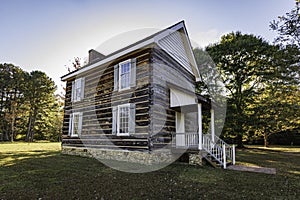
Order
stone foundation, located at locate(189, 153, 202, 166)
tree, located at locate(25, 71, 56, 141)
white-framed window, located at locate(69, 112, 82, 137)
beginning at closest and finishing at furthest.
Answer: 1. stone foundation, located at locate(189, 153, 202, 166)
2. white-framed window, located at locate(69, 112, 82, 137)
3. tree, located at locate(25, 71, 56, 141)

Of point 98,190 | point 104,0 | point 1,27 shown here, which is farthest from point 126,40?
point 98,190

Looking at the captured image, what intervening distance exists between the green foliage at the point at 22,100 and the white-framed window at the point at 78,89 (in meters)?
21.3

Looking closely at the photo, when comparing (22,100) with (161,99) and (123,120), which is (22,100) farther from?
(161,99)

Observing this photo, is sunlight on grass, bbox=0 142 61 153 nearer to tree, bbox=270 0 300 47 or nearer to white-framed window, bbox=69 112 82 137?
white-framed window, bbox=69 112 82 137

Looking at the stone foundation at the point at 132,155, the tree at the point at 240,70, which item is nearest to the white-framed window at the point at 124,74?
the stone foundation at the point at 132,155

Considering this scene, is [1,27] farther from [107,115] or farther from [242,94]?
[242,94]

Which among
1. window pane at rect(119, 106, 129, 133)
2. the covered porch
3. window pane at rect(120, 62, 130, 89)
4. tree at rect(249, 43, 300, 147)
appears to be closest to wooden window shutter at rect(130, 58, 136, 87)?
window pane at rect(120, 62, 130, 89)

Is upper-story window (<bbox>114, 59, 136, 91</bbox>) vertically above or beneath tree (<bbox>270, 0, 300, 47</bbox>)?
beneath

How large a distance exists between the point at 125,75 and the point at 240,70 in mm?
14304

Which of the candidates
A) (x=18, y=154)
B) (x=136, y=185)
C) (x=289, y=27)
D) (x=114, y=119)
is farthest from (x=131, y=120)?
(x=289, y=27)

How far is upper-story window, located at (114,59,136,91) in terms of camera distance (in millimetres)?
10103

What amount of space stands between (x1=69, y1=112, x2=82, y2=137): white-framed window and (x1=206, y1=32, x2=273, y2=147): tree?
1396cm

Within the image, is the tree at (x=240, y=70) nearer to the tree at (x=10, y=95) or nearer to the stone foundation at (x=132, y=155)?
the stone foundation at (x=132, y=155)

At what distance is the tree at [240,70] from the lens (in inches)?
760
